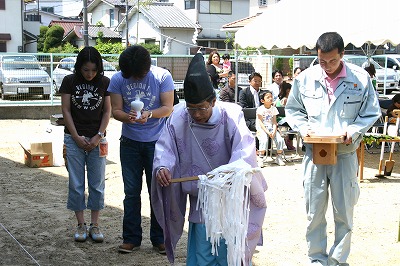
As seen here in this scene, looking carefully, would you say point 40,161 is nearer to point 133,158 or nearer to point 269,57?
point 133,158

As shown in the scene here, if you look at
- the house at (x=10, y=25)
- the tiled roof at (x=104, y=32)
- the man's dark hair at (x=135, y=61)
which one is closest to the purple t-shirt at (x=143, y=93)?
the man's dark hair at (x=135, y=61)

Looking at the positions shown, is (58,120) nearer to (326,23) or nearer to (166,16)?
(326,23)

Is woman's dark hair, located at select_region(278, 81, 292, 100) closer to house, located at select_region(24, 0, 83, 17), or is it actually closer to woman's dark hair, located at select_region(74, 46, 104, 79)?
woman's dark hair, located at select_region(74, 46, 104, 79)

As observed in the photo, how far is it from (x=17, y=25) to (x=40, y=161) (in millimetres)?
30094

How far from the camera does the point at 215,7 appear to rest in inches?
1821

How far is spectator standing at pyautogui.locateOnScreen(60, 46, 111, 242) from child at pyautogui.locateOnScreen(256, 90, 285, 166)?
5.21m

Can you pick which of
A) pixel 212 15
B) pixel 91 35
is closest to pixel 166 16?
pixel 212 15

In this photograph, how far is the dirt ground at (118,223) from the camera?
566 centimetres

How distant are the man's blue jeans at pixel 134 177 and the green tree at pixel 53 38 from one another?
39864mm

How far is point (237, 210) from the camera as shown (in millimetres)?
3771

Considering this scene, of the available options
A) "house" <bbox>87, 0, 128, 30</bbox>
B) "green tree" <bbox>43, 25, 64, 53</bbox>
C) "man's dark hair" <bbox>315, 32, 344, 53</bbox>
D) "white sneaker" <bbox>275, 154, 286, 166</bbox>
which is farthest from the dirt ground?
"house" <bbox>87, 0, 128, 30</bbox>

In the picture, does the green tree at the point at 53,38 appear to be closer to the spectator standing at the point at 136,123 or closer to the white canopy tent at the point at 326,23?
the white canopy tent at the point at 326,23

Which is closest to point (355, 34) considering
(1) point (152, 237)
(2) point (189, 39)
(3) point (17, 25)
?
(1) point (152, 237)

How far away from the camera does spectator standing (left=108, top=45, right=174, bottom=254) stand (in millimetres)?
5598
